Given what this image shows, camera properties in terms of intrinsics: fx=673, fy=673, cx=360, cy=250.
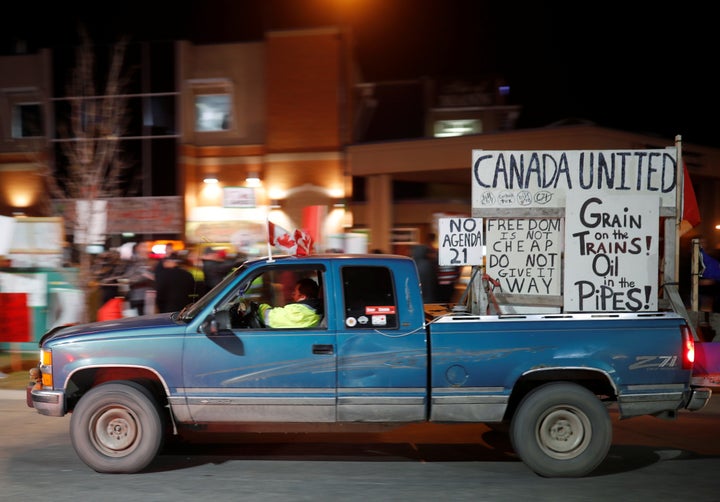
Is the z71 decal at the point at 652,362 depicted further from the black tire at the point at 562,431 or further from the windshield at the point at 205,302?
the windshield at the point at 205,302

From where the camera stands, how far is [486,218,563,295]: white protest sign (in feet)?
22.1

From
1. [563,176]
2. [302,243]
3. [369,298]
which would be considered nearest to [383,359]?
[369,298]

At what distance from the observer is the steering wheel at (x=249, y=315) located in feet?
19.9

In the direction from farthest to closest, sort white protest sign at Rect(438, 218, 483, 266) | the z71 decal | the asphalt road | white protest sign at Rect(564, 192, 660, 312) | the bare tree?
the bare tree
white protest sign at Rect(438, 218, 483, 266)
white protest sign at Rect(564, 192, 660, 312)
the z71 decal
the asphalt road

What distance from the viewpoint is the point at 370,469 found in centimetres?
591

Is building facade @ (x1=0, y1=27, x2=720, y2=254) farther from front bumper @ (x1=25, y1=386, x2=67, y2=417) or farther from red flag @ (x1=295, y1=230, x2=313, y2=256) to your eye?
front bumper @ (x1=25, y1=386, x2=67, y2=417)

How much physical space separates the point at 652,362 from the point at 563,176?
1.91 m

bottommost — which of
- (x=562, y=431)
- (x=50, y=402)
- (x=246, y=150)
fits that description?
(x=562, y=431)

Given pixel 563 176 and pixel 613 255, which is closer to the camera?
pixel 613 255

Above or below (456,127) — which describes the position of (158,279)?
below

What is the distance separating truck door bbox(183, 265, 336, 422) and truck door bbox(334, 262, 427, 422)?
137 millimetres

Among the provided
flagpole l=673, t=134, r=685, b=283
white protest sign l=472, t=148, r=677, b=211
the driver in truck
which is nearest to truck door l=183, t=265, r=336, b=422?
the driver in truck

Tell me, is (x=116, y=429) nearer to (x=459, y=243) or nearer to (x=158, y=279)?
(x=459, y=243)

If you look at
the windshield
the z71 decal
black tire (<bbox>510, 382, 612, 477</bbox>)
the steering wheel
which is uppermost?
the windshield
